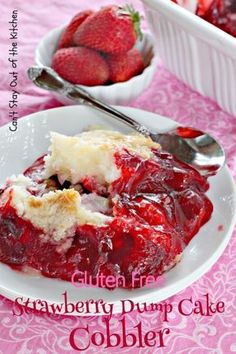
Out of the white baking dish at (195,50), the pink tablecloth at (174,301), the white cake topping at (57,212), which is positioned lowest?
the pink tablecloth at (174,301)

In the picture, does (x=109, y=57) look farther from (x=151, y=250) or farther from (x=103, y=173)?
(x=151, y=250)

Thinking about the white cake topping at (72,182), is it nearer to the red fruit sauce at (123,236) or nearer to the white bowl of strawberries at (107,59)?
the red fruit sauce at (123,236)

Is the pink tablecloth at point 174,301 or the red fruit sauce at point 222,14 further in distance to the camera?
the red fruit sauce at point 222,14

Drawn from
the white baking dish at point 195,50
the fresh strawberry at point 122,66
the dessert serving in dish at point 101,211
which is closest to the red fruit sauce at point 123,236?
the dessert serving in dish at point 101,211

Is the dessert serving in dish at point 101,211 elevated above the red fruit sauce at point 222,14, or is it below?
below

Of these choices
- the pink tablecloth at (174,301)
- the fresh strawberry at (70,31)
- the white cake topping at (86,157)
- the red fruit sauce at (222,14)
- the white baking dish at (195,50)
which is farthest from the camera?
the fresh strawberry at (70,31)

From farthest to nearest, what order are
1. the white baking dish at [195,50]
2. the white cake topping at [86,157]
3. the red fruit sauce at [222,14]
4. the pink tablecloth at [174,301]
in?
1. the red fruit sauce at [222,14]
2. the white baking dish at [195,50]
3. the white cake topping at [86,157]
4. the pink tablecloth at [174,301]

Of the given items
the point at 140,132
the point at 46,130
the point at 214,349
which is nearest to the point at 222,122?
the point at 140,132
